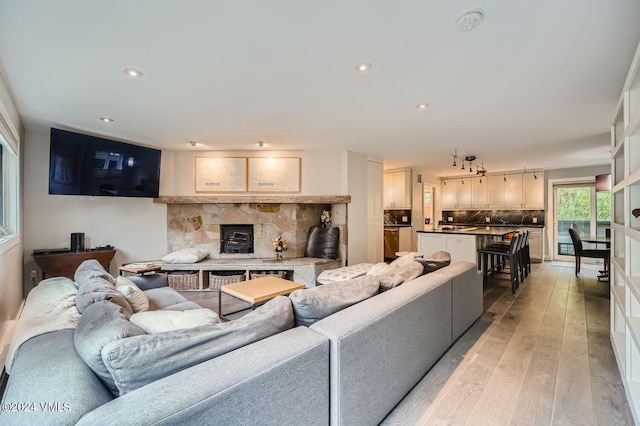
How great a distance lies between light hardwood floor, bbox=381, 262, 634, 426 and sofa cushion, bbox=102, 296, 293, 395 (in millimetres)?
1001

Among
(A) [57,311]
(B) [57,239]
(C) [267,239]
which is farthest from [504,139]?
(B) [57,239]

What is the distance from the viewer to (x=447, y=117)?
3225 mm

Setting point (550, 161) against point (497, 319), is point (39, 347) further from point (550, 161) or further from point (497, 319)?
point (550, 161)

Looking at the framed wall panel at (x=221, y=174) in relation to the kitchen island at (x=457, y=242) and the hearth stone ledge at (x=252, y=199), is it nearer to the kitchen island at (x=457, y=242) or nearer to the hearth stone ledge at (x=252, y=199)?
the hearth stone ledge at (x=252, y=199)

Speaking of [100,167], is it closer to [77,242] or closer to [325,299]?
[77,242]

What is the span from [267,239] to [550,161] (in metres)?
5.73

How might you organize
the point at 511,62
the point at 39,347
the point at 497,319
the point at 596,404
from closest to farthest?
the point at 39,347 < the point at 596,404 < the point at 511,62 < the point at 497,319

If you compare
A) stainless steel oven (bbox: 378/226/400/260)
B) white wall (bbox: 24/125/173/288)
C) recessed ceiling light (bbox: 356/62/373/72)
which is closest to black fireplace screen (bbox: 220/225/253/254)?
white wall (bbox: 24/125/173/288)

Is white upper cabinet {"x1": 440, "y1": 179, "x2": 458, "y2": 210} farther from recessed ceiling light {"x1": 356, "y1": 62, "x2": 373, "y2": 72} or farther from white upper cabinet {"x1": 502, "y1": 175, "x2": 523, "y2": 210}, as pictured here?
recessed ceiling light {"x1": 356, "y1": 62, "x2": 373, "y2": 72}

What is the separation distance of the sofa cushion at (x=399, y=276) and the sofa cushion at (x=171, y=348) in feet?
3.44

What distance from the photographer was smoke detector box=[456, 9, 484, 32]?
1.56m

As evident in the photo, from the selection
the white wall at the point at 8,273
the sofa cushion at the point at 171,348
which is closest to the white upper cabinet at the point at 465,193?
the sofa cushion at the point at 171,348

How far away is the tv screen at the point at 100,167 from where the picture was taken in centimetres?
356

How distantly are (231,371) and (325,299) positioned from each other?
0.69 metres
